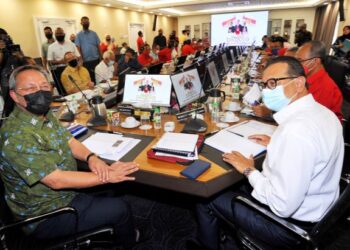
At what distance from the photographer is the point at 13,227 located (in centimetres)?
105

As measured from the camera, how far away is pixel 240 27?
1282 cm

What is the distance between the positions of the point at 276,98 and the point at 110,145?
0.99 meters

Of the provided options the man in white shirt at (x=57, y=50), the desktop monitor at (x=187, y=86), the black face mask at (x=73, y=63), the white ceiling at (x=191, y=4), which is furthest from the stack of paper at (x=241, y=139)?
the white ceiling at (x=191, y=4)

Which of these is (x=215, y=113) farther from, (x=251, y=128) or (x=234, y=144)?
(x=234, y=144)

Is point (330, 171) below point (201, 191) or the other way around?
the other way around

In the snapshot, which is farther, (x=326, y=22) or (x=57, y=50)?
(x=326, y=22)

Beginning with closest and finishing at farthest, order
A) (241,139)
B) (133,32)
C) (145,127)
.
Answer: (241,139) < (145,127) < (133,32)

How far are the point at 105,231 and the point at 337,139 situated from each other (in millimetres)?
1151

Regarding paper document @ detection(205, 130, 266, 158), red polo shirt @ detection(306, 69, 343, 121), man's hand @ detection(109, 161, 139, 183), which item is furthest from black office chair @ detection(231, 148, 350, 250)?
red polo shirt @ detection(306, 69, 343, 121)

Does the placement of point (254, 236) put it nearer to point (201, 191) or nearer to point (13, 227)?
point (201, 191)

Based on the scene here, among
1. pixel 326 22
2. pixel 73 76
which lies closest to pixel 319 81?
pixel 73 76

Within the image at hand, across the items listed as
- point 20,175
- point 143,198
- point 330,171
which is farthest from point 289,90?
point 143,198

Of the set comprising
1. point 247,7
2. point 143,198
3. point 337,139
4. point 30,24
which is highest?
point 247,7

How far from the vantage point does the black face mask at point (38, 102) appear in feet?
3.99
